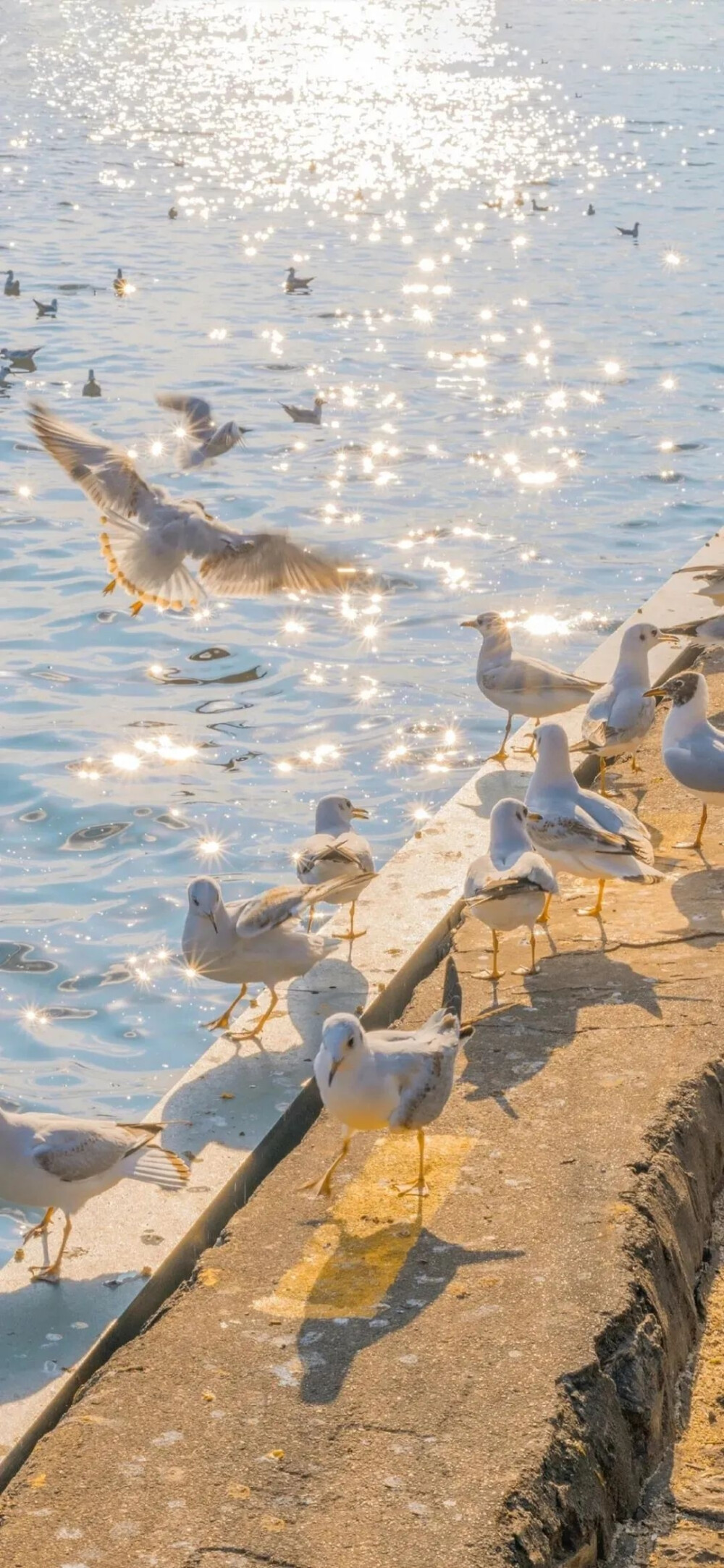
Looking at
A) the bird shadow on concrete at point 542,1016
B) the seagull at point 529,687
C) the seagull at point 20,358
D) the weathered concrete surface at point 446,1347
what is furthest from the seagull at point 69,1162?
the seagull at point 20,358

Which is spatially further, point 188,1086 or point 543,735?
point 543,735

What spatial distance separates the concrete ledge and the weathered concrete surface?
135 millimetres

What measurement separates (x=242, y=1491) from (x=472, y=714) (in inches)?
308

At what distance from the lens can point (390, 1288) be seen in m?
4.71

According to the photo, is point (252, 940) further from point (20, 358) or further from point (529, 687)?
point (20, 358)

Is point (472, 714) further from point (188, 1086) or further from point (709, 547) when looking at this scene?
point (188, 1086)

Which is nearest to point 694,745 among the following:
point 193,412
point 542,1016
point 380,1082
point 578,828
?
point 578,828

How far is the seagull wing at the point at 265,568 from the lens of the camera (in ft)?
29.2

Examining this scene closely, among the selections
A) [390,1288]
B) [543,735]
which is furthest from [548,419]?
[390,1288]

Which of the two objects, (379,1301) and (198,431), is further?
(198,431)

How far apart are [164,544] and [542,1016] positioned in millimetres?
4214

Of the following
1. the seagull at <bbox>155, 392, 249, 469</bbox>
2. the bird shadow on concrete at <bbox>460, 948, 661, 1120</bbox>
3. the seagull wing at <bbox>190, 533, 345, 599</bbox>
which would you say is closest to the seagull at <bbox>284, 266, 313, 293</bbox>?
the seagull at <bbox>155, 392, 249, 469</bbox>

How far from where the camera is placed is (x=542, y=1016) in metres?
6.11

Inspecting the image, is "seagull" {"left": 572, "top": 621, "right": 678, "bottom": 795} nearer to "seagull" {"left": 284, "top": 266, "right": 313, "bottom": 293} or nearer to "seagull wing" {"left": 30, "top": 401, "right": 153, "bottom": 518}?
"seagull wing" {"left": 30, "top": 401, "right": 153, "bottom": 518}
